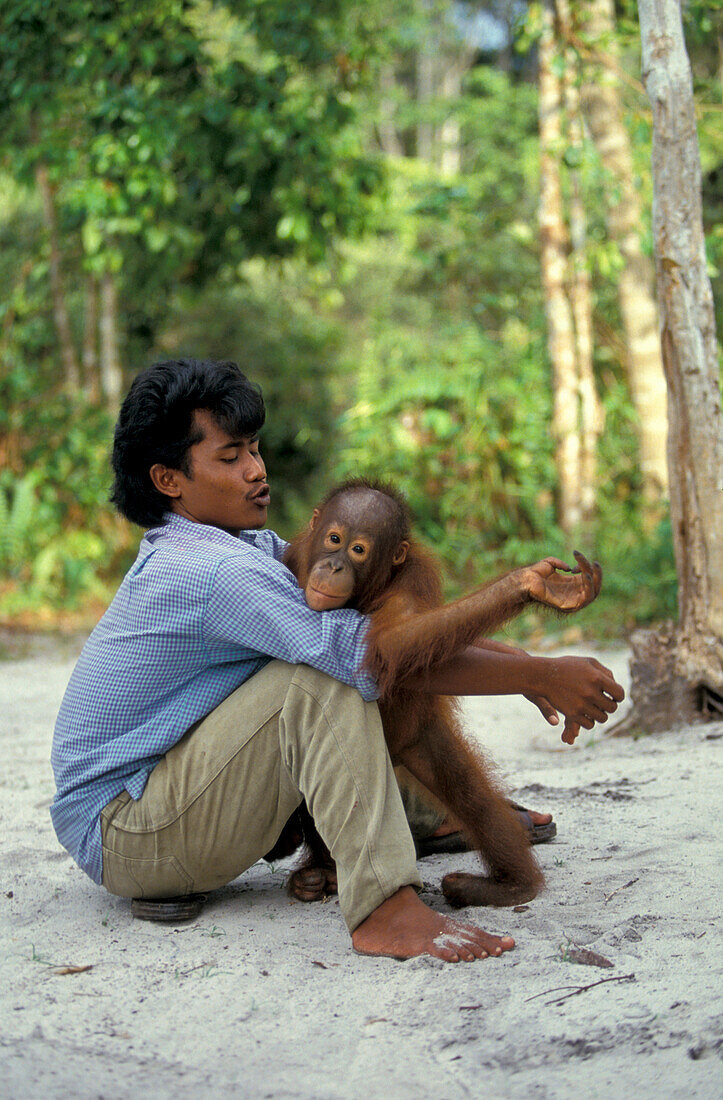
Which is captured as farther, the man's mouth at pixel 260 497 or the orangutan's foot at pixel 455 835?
the orangutan's foot at pixel 455 835

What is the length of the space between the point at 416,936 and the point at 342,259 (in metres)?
7.04

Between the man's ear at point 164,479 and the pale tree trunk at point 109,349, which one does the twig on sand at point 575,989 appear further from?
the pale tree trunk at point 109,349

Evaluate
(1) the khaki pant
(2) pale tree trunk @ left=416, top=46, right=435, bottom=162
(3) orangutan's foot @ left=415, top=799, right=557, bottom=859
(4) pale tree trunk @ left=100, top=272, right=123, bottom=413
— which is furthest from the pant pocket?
(2) pale tree trunk @ left=416, top=46, right=435, bottom=162

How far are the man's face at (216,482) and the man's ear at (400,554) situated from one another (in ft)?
1.11

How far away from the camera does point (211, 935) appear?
241cm

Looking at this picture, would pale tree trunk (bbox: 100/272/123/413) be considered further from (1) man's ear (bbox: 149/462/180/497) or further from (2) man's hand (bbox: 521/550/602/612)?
(2) man's hand (bbox: 521/550/602/612)

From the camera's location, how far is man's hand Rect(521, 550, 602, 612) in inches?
85.4

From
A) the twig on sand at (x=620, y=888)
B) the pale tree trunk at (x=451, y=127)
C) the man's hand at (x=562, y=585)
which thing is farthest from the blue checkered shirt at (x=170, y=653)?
the pale tree trunk at (x=451, y=127)

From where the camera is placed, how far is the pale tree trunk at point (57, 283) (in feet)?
30.4

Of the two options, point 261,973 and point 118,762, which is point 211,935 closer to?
point 261,973

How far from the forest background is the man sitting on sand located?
3.93 meters

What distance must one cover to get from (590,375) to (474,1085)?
6333 millimetres

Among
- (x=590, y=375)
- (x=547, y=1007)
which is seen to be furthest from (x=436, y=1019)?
(x=590, y=375)

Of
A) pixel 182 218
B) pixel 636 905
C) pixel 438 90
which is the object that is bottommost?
pixel 636 905
